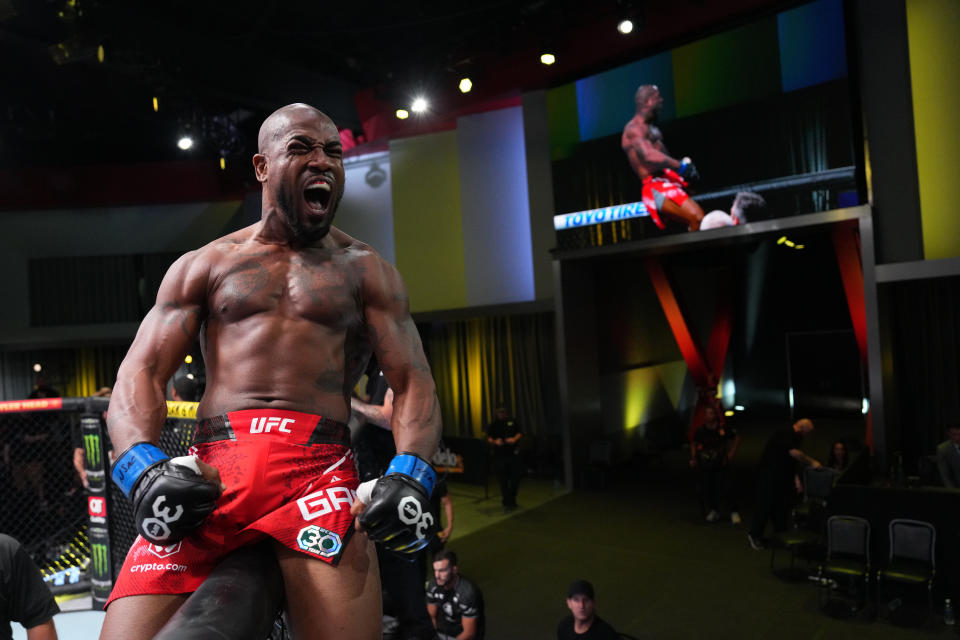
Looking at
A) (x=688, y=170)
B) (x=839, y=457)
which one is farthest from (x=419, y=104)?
(x=839, y=457)

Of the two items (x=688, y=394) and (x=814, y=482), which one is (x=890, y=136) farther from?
(x=688, y=394)

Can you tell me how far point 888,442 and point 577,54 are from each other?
664cm

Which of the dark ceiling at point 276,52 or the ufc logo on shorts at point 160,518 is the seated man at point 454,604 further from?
the dark ceiling at point 276,52

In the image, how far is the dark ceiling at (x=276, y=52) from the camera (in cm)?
785

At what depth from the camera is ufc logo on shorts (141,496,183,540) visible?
131 centimetres

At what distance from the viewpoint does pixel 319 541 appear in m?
1.49

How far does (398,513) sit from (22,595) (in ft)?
5.89

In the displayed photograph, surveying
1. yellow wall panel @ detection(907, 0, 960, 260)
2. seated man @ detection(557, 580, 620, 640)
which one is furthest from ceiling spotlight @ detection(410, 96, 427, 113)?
seated man @ detection(557, 580, 620, 640)

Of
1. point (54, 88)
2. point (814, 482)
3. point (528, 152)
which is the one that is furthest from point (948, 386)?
point (54, 88)

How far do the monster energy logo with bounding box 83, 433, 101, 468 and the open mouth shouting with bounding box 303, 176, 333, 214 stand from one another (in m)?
3.06

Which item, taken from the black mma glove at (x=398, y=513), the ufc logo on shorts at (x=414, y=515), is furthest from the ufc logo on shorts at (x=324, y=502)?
the ufc logo on shorts at (x=414, y=515)

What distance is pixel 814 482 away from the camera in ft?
24.7

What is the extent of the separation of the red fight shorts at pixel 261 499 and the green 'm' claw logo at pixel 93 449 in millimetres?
2793

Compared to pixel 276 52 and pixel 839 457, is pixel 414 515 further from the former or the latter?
pixel 276 52
